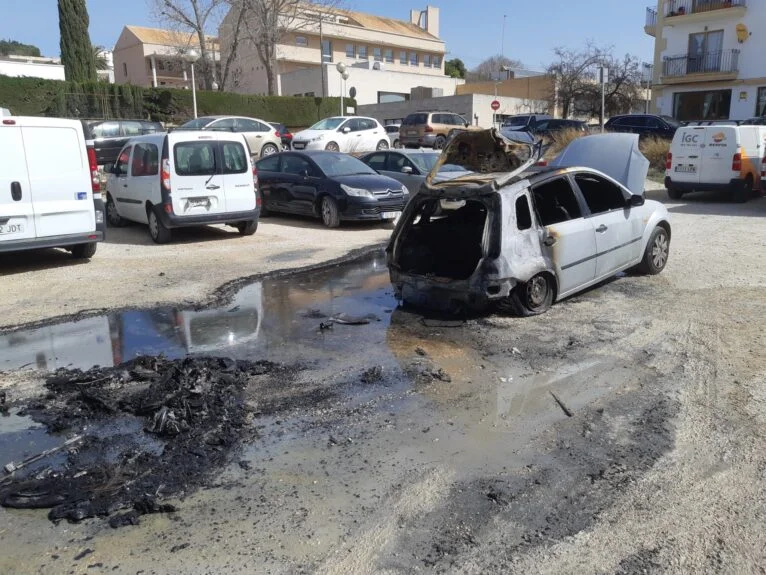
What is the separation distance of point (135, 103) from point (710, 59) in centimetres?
3273

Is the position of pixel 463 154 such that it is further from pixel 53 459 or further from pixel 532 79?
pixel 532 79

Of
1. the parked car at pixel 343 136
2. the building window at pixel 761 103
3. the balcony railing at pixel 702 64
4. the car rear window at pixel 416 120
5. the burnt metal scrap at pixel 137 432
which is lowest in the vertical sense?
the burnt metal scrap at pixel 137 432

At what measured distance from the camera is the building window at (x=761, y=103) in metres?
36.6

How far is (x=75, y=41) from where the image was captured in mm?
41938

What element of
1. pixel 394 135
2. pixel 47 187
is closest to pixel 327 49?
pixel 394 135

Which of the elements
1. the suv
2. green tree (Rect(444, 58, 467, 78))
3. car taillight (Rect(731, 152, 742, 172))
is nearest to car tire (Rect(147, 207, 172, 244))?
car taillight (Rect(731, 152, 742, 172))

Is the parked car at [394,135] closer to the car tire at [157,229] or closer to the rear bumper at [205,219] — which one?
the rear bumper at [205,219]

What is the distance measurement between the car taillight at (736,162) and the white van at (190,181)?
38.6 ft

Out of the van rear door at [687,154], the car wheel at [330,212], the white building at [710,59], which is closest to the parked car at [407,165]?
the car wheel at [330,212]

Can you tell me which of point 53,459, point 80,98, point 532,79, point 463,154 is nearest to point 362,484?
point 53,459

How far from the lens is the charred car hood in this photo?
12.7 m

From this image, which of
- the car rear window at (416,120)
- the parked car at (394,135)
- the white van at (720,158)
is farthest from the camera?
the parked car at (394,135)

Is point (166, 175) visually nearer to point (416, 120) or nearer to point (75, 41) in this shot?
point (416, 120)

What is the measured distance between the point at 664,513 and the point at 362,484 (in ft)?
5.49
